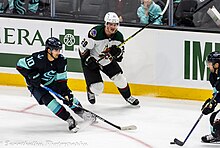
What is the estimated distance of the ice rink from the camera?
5684mm

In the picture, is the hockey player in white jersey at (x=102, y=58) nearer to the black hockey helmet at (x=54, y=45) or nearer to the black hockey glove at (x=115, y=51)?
the black hockey glove at (x=115, y=51)

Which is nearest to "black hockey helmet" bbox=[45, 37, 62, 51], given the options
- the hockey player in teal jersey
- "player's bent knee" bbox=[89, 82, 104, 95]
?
the hockey player in teal jersey

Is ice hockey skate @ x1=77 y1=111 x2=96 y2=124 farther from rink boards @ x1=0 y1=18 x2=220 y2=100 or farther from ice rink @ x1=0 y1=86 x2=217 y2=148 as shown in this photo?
rink boards @ x1=0 y1=18 x2=220 y2=100

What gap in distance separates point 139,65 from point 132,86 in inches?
8.8

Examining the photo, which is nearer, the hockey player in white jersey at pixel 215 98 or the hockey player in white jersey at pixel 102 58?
the hockey player in white jersey at pixel 215 98

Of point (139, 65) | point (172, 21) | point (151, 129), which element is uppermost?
point (172, 21)

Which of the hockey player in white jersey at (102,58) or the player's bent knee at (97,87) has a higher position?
the hockey player in white jersey at (102,58)

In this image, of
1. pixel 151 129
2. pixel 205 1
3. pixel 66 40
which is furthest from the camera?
pixel 66 40

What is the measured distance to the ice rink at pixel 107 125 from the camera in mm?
5684

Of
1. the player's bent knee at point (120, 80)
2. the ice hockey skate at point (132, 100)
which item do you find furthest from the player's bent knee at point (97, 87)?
the ice hockey skate at point (132, 100)

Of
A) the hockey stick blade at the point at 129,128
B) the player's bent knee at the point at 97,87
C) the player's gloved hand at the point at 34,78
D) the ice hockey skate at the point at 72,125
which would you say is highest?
the player's gloved hand at the point at 34,78

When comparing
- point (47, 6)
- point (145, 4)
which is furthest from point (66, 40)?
point (145, 4)

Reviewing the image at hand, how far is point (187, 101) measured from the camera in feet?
22.7

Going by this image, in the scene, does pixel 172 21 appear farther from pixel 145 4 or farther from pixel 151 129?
pixel 151 129
